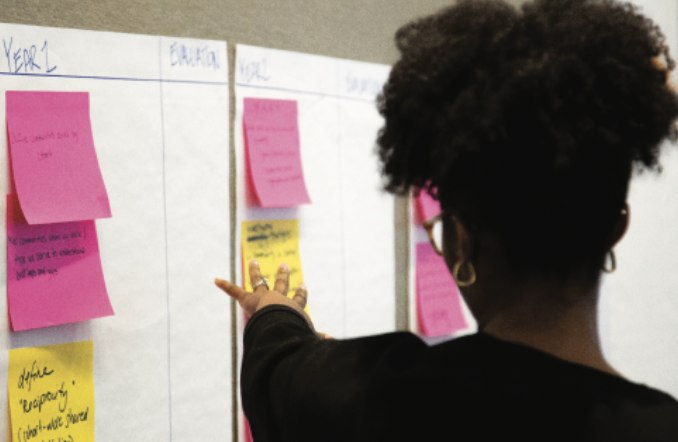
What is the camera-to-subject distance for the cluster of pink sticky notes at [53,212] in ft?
1.95

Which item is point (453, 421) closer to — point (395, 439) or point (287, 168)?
point (395, 439)

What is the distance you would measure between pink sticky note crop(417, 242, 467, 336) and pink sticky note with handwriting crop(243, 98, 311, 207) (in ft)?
0.81

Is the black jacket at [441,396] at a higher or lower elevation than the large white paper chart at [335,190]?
lower

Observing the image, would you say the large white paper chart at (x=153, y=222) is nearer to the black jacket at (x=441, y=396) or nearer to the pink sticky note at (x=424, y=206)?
the black jacket at (x=441, y=396)

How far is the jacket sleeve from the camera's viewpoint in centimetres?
45

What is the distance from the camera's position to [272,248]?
78 centimetres

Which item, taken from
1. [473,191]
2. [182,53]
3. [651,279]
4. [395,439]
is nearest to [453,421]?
[395,439]

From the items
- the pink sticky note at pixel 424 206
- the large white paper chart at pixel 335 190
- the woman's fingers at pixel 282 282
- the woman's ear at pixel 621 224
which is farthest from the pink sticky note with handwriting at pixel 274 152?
the woman's ear at pixel 621 224

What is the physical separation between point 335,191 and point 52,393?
442mm

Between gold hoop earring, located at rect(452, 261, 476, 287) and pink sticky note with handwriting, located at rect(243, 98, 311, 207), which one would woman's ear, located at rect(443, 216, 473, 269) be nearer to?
gold hoop earring, located at rect(452, 261, 476, 287)

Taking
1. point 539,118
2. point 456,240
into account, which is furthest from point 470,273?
point 539,118

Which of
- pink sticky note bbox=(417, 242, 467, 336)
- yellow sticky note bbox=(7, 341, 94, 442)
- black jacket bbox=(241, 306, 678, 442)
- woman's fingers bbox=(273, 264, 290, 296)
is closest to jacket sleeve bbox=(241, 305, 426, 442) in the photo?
black jacket bbox=(241, 306, 678, 442)

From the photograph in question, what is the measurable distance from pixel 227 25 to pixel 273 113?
0.41 ft

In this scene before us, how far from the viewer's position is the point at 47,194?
60 cm
